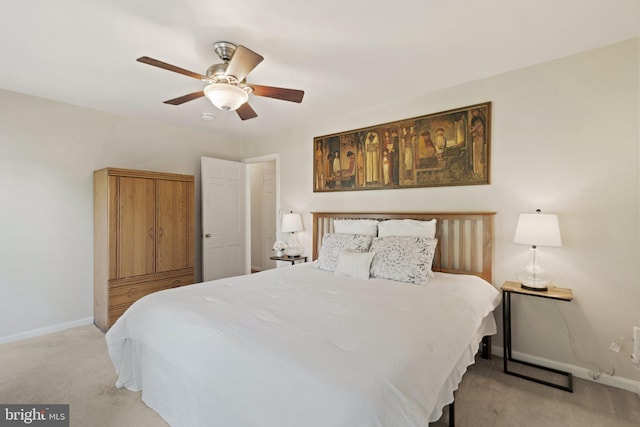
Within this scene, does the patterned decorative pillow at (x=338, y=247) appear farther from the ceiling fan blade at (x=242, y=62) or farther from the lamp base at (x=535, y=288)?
the ceiling fan blade at (x=242, y=62)

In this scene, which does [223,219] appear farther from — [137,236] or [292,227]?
[137,236]

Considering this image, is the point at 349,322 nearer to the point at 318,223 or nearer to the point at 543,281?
the point at 543,281

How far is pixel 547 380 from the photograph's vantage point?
226 centimetres

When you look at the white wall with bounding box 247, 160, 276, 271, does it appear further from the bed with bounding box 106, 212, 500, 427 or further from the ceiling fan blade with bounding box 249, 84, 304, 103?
the ceiling fan blade with bounding box 249, 84, 304, 103

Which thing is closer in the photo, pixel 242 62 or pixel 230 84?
pixel 242 62

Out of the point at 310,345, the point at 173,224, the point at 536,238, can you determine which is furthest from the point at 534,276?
the point at 173,224

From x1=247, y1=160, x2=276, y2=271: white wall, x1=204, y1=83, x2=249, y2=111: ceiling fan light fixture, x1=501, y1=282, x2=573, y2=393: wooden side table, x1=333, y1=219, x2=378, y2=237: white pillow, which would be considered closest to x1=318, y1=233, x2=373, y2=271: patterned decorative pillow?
x1=333, y1=219, x2=378, y2=237: white pillow

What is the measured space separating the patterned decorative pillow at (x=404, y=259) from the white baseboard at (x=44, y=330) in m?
3.41

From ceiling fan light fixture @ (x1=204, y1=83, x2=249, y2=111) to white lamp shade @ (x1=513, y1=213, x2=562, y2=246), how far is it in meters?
2.35

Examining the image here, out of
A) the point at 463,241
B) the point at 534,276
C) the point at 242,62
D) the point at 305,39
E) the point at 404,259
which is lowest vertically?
the point at 534,276

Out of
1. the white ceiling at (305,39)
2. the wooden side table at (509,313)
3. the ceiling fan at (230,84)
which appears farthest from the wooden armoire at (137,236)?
the wooden side table at (509,313)

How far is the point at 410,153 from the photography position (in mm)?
3141

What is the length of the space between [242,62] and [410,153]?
197cm

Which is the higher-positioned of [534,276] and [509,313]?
[534,276]
